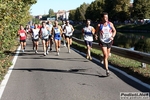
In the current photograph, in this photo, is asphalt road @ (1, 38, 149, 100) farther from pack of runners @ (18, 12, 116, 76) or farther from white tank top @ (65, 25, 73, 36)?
white tank top @ (65, 25, 73, 36)

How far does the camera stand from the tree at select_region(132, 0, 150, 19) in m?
74.6

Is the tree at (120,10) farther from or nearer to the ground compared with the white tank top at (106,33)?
farther from the ground

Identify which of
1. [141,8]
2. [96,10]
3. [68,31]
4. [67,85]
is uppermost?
[96,10]

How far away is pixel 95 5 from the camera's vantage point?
10494cm

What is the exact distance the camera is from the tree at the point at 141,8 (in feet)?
245

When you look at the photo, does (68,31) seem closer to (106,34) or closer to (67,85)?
(106,34)

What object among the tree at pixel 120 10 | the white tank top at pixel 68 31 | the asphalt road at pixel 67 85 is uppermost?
the tree at pixel 120 10

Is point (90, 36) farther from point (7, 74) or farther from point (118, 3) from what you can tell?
point (118, 3)

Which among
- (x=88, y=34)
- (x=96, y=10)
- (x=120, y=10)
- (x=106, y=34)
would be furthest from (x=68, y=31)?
(x=96, y=10)

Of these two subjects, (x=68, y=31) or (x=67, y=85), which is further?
(x=68, y=31)

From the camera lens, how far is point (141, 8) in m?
74.7

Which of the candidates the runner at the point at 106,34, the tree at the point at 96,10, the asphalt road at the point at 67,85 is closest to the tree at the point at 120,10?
the tree at the point at 96,10

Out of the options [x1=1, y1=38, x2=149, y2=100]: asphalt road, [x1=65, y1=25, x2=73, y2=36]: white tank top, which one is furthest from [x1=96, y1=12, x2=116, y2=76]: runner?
[x1=65, y1=25, x2=73, y2=36]: white tank top

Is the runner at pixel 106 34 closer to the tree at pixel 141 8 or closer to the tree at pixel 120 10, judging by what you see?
the tree at pixel 141 8
